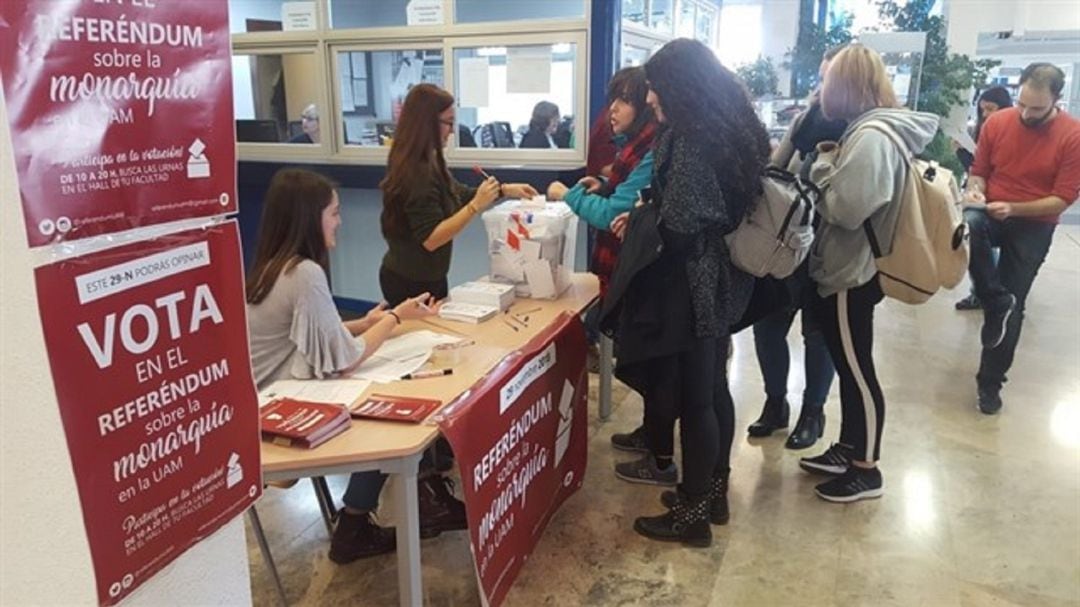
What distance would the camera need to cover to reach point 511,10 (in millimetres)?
4352

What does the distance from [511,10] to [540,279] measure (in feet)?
7.57

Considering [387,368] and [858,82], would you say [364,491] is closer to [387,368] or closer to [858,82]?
[387,368]

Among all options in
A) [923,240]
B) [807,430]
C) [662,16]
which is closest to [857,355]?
[923,240]

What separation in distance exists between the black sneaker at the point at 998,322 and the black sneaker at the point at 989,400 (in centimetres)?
19

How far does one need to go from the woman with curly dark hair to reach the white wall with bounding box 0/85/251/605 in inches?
61.5

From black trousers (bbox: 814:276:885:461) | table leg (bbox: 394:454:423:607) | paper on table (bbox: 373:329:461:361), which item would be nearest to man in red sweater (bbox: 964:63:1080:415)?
black trousers (bbox: 814:276:885:461)

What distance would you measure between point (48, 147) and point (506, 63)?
348 cm

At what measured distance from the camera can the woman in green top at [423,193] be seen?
2.53 meters

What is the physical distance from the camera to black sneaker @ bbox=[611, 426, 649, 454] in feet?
9.97

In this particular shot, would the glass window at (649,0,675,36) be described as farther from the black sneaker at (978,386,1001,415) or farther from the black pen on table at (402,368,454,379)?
the black pen on table at (402,368,454,379)

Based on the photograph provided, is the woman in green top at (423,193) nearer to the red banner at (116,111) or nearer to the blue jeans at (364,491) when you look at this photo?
the blue jeans at (364,491)

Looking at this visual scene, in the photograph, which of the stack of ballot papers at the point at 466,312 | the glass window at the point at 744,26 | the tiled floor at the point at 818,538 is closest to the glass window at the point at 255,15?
the stack of ballot papers at the point at 466,312

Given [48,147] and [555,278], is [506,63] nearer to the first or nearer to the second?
[555,278]

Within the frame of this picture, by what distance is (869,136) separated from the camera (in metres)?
2.26
